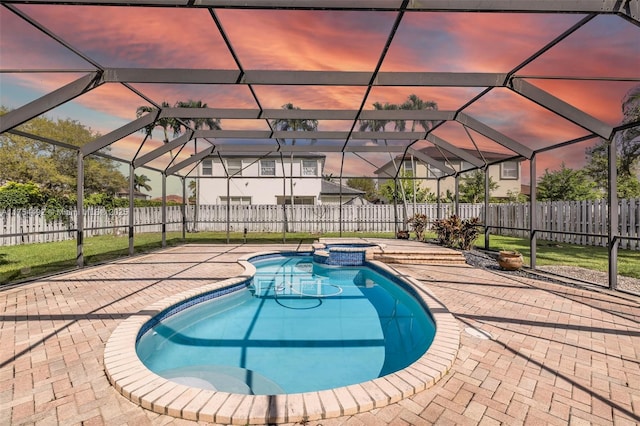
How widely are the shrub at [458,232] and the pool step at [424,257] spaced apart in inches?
70.8

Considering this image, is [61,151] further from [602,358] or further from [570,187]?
[570,187]

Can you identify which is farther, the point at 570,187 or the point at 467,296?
the point at 570,187

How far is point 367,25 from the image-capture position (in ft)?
14.9

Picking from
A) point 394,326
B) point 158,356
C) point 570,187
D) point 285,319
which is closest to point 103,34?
point 158,356

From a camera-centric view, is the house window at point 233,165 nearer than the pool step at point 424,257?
No

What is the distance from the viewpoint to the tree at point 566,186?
19031mm

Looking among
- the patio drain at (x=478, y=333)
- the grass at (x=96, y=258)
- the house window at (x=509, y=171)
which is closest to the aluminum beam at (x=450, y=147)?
the grass at (x=96, y=258)

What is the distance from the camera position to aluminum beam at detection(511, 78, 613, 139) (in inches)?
222

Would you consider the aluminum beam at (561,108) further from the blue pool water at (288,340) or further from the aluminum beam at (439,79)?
the blue pool water at (288,340)

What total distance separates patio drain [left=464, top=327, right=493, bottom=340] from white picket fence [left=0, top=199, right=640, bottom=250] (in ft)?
15.1

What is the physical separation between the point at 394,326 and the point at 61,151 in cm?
3209

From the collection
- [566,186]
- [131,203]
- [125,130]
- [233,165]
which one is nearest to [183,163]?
[131,203]

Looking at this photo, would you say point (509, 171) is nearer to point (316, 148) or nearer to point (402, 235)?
point (402, 235)

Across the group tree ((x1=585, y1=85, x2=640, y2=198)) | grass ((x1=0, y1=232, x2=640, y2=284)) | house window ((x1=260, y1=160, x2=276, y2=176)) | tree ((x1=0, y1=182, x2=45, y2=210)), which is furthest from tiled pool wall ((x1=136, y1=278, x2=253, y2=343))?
house window ((x1=260, y1=160, x2=276, y2=176))
